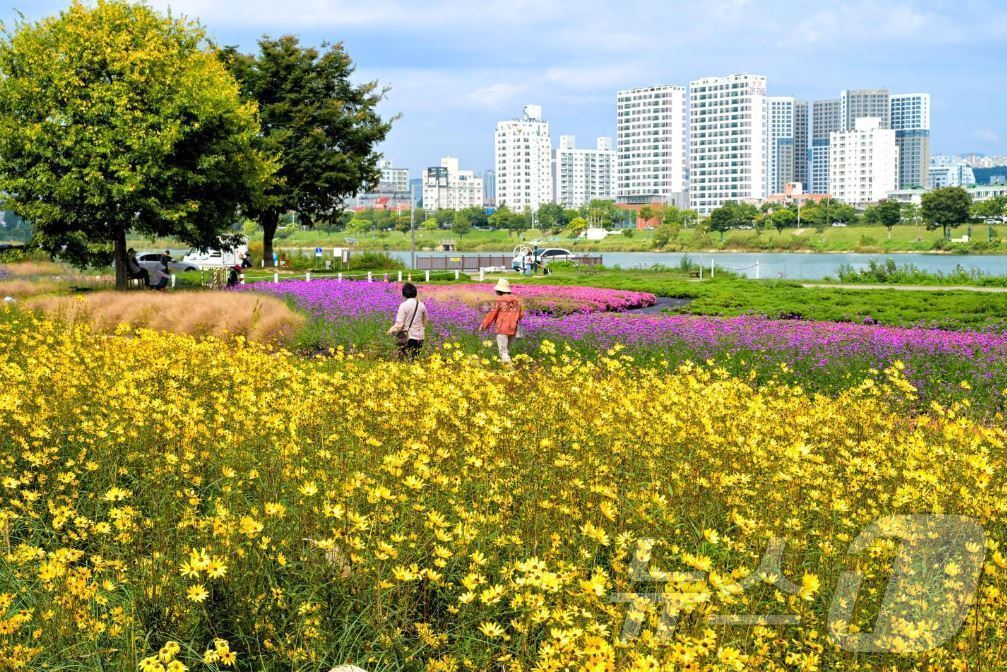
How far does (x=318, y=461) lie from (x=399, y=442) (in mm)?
564

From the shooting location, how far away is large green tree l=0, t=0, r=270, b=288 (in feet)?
85.9

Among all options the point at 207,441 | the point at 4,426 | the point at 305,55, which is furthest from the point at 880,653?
the point at 305,55

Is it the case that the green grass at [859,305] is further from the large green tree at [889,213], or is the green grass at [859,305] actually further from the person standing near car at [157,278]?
the large green tree at [889,213]

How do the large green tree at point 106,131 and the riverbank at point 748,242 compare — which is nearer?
the large green tree at point 106,131

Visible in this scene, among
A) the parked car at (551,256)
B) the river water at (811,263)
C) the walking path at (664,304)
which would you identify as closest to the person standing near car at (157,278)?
the walking path at (664,304)

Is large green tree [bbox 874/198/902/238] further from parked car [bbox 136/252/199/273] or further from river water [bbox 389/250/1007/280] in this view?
parked car [bbox 136/252/199/273]

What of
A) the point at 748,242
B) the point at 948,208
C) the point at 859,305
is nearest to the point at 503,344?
the point at 859,305

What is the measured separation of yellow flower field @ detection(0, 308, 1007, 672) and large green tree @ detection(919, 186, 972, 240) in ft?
392

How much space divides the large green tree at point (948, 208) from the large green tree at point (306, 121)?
8725cm

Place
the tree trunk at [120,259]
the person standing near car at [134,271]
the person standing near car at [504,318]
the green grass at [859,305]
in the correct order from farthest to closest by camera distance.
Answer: the person standing near car at [134,271] < the tree trunk at [120,259] < the green grass at [859,305] < the person standing near car at [504,318]

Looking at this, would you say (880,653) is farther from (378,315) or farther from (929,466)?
(378,315)

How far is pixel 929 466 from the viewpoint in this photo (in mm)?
5898

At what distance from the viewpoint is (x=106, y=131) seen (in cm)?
2614

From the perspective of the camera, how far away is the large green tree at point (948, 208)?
115500 mm
